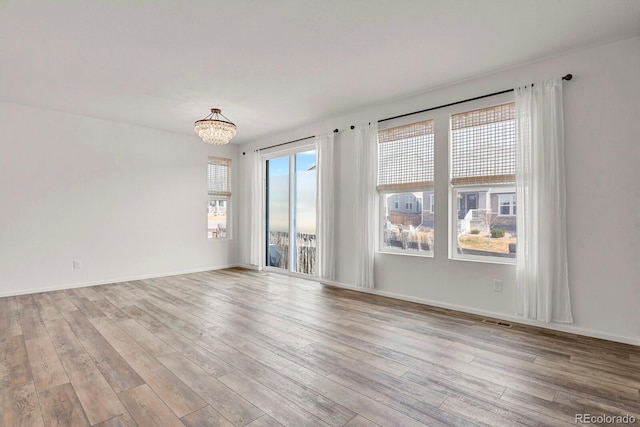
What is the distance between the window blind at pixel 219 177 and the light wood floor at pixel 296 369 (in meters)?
3.41

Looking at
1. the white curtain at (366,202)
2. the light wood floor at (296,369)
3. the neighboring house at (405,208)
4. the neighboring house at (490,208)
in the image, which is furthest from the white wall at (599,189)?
the white curtain at (366,202)

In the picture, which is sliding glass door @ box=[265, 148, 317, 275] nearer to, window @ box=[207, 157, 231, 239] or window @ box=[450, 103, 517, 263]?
window @ box=[207, 157, 231, 239]

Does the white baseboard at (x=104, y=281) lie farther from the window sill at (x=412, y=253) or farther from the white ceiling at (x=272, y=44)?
the window sill at (x=412, y=253)

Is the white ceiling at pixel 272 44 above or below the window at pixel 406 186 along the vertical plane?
above

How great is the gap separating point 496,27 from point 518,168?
145 centimetres

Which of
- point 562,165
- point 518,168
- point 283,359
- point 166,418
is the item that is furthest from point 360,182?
→ point 166,418

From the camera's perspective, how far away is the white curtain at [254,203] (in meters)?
6.85

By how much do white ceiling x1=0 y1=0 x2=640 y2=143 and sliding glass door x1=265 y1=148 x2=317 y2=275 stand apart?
184cm

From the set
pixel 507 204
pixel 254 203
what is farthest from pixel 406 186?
pixel 254 203

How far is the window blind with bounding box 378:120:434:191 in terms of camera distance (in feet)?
14.1

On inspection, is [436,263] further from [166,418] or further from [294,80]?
[166,418]

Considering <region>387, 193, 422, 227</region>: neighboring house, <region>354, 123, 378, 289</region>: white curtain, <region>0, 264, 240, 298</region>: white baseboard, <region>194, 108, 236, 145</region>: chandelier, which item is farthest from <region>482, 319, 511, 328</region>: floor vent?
<region>0, 264, 240, 298</region>: white baseboard

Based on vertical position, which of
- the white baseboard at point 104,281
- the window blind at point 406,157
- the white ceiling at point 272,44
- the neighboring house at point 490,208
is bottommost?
the white baseboard at point 104,281

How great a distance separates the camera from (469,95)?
3.89 m
